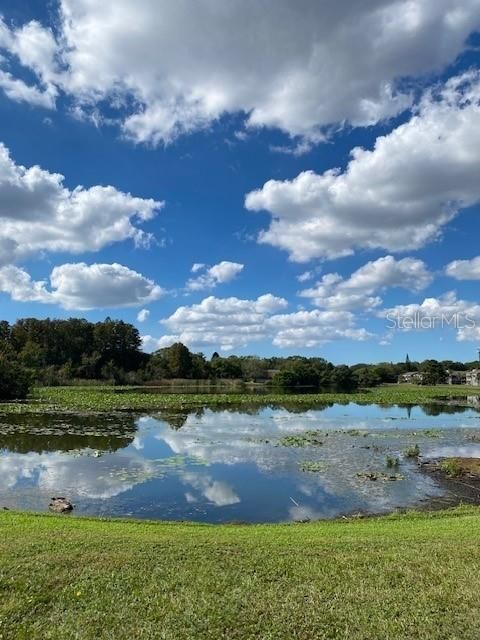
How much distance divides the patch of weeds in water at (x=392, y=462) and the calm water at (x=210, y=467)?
1.24 ft

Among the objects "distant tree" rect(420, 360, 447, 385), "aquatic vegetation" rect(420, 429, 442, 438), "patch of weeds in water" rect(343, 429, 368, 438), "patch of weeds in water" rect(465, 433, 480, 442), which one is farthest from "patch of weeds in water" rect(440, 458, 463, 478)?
"distant tree" rect(420, 360, 447, 385)

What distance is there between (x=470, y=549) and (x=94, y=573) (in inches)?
223

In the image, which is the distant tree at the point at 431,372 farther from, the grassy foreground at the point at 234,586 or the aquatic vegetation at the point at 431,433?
the grassy foreground at the point at 234,586

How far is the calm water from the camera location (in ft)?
49.9

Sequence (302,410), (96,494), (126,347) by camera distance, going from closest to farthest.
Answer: (96,494), (302,410), (126,347)

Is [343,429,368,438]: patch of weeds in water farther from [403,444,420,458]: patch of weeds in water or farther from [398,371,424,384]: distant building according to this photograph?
[398,371,424,384]: distant building

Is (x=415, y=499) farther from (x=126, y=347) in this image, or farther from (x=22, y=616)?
(x=126, y=347)

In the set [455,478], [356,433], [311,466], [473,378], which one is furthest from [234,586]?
[473,378]

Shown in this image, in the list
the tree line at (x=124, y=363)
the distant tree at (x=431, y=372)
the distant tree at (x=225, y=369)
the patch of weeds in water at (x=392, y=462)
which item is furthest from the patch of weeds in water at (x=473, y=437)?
the distant tree at (x=431, y=372)

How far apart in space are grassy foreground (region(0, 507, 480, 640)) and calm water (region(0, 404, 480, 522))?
239 inches

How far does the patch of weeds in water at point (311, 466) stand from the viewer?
2088 cm

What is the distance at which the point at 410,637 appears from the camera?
5.32 meters

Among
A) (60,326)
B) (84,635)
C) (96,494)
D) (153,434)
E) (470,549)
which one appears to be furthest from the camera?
(60,326)

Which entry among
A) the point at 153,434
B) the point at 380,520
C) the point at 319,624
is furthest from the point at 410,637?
the point at 153,434
